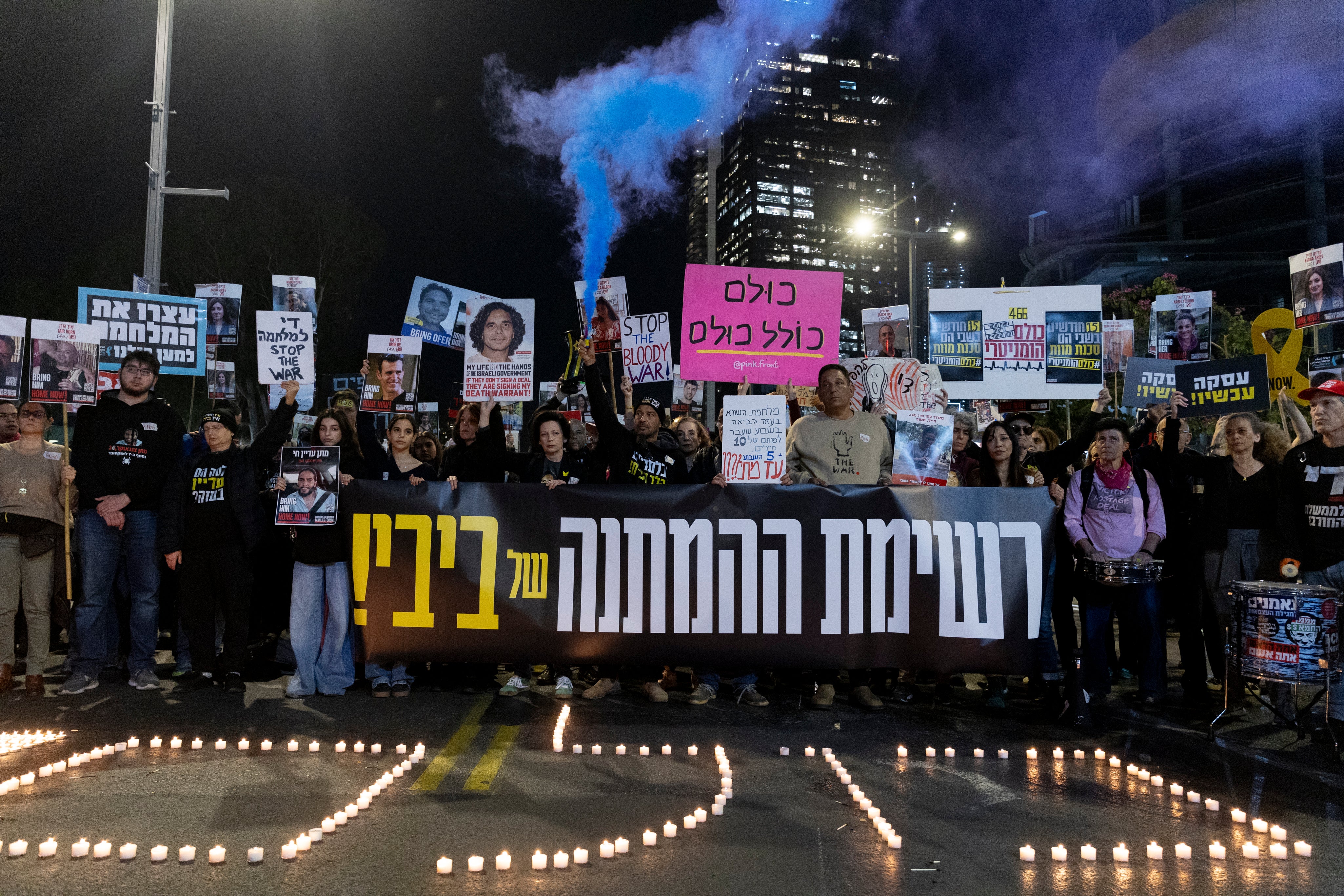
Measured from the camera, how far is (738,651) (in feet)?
20.9

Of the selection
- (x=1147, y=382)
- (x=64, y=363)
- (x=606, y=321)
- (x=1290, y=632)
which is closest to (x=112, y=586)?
(x=64, y=363)

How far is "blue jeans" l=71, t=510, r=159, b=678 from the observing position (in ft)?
21.7

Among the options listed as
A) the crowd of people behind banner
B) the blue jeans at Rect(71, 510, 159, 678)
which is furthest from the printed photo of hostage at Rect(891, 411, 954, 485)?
the blue jeans at Rect(71, 510, 159, 678)

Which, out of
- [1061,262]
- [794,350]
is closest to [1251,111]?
[1061,262]

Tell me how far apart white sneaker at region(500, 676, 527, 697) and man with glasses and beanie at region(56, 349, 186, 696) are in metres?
2.61

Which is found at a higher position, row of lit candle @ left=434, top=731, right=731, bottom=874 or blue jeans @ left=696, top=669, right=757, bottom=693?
blue jeans @ left=696, top=669, right=757, bottom=693

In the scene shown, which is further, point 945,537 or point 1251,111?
point 1251,111

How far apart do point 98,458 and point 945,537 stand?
623 cm

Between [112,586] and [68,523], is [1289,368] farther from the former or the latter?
[68,523]

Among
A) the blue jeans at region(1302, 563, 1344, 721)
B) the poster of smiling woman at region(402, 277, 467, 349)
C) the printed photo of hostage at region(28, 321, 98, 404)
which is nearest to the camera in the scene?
the blue jeans at region(1302, 563, 1344, 721)

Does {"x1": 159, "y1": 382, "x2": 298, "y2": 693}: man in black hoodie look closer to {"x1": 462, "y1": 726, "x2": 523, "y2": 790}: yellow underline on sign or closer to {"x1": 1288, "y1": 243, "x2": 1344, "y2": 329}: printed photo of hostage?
{"x1": 462, "y1": 726, "x2": 523, "y2": 790}: yellow underline on sign

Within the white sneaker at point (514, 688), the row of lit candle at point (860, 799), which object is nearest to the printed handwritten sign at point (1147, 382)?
the row of lit candle at point (860, 799)

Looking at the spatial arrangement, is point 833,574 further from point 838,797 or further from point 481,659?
point 481,659

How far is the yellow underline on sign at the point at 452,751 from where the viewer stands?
4.54 metres
